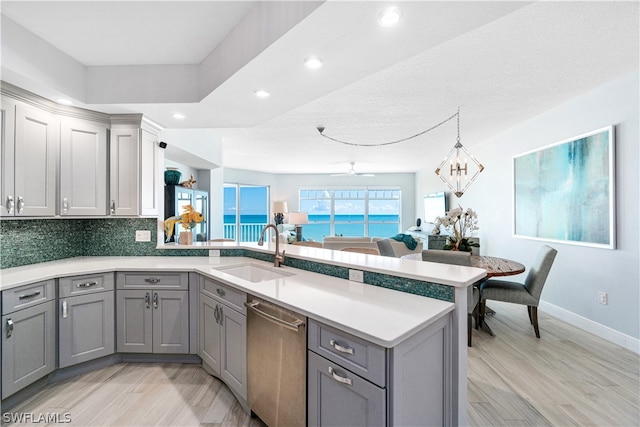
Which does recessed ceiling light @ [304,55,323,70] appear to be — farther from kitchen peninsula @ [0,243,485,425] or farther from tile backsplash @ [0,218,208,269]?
tile backsplash @ [0,218,208,269]

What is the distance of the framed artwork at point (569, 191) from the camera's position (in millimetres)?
2824

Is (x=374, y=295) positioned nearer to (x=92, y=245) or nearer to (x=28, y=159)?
(x=28, y=159)

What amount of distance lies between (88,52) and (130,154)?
867mm

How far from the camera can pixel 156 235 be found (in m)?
2.98

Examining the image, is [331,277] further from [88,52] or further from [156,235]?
[88,52]

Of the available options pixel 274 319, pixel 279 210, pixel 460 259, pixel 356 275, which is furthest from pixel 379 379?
pixel 279 210

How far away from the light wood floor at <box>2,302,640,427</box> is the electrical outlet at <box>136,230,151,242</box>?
3.91 feet

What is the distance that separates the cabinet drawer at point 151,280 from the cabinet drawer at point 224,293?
219 mm

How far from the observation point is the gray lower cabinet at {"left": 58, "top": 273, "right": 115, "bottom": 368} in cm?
215

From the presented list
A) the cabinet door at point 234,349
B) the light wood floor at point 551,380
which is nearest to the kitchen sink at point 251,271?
the cabinet door at point 234,349

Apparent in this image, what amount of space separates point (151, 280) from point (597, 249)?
4.42m

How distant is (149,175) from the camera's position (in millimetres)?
2826

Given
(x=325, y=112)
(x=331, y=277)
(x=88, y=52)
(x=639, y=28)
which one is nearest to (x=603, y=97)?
(x=639, y=28)

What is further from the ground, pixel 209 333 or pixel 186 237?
pixel 186 237
